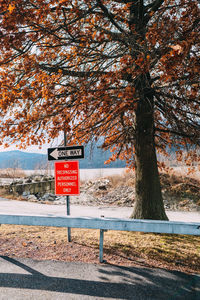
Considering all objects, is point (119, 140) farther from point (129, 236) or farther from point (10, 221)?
point (10, 221)

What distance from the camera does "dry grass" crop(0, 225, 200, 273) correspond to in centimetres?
446

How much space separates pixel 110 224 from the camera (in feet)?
13.7

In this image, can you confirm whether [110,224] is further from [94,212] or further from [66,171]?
[94,212]

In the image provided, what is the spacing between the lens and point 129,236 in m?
6.04

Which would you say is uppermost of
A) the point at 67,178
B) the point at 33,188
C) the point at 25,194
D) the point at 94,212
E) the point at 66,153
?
the point at 66,153

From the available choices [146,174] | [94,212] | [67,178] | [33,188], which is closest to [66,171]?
[67,178]

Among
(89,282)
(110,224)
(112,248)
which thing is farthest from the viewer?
(112,248)

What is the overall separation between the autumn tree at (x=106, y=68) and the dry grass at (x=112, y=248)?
1.16 metres

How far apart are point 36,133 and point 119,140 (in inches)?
101

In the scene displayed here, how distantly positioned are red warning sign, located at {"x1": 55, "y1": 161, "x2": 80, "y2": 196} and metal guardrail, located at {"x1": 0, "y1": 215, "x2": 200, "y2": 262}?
122cm

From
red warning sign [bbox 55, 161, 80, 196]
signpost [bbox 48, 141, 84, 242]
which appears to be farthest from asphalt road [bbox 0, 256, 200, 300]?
red warning sign [bbox 55, 161, 80, 196]

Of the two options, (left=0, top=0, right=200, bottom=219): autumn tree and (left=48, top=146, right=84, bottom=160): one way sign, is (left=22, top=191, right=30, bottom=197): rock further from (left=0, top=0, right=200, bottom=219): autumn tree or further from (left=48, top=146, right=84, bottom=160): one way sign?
(left=48, top=146, right=84, bottom=160): one way sign

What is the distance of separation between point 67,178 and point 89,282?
8.23 feet

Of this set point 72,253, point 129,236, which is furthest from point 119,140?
point 72,253
